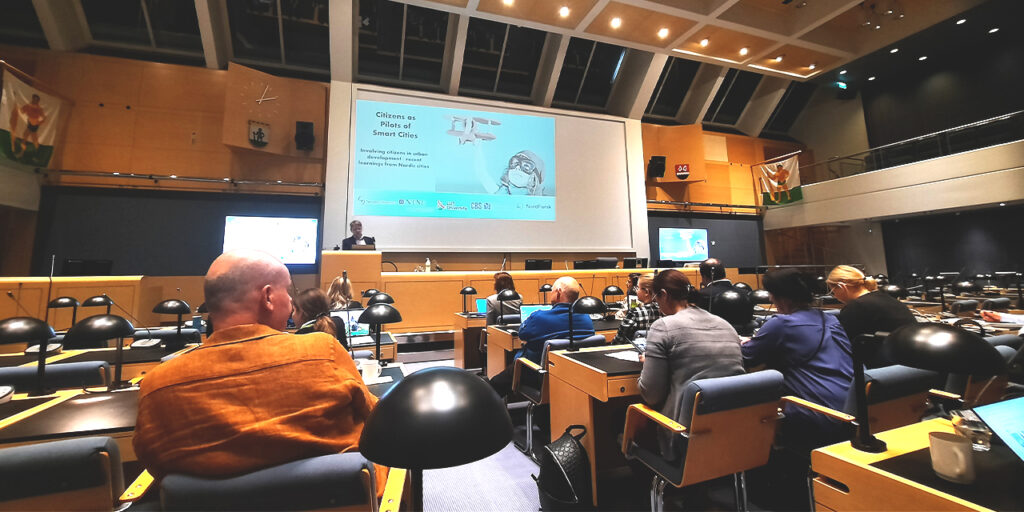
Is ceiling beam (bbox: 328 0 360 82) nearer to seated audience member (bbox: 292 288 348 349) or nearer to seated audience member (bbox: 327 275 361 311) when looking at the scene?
seated audience member (bbox: 327 275 361 311)

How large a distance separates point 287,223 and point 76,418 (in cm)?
652

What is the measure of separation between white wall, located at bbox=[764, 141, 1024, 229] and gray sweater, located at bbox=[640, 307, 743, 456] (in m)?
10.1

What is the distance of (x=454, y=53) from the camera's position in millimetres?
8211

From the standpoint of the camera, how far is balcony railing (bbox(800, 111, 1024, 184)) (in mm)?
7389

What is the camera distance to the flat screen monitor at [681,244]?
1060cm

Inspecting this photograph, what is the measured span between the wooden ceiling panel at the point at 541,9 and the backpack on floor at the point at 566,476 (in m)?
7.49

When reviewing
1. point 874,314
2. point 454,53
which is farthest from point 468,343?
point 454,53

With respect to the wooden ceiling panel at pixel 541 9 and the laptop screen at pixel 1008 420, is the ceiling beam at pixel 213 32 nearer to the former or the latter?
the wooden ceiling panel at pixel 541 9

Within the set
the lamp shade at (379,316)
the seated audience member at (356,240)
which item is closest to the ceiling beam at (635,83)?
the seated audience member at (356,240)

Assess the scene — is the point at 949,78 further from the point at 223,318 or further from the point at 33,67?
the point at 33,67

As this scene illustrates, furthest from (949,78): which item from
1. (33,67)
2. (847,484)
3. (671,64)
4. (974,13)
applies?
(33,67)

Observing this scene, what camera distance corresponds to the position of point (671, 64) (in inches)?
416

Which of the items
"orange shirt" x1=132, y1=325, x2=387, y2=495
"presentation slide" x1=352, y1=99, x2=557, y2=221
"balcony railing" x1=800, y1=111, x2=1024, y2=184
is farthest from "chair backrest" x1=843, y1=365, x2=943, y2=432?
"balcony railing" x1=800, y1=111, x2=1024, y2=184

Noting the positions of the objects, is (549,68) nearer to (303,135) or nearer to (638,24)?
(638,24)
